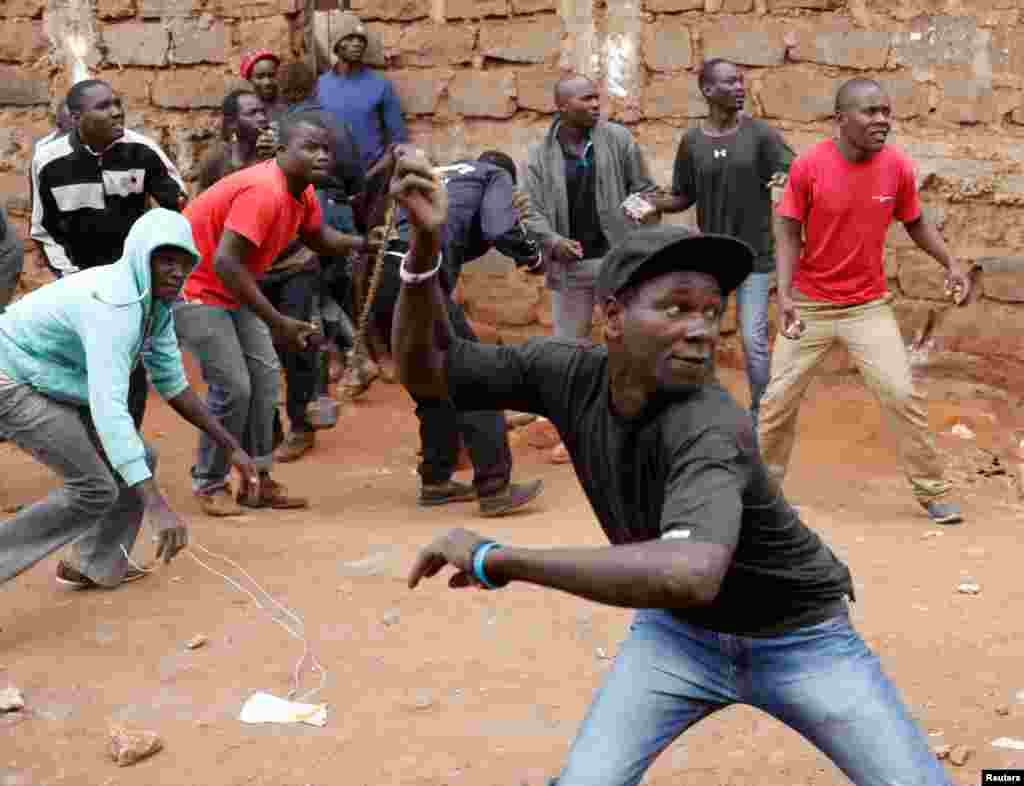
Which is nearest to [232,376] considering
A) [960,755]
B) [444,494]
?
[444,494]

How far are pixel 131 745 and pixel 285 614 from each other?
3.62 ft

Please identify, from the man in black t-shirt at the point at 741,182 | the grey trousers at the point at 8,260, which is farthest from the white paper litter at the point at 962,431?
the grey trousers at the point at 8,260

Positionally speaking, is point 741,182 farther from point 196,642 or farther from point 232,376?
point 196,642

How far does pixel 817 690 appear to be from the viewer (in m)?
3.23

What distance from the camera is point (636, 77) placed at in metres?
8.90

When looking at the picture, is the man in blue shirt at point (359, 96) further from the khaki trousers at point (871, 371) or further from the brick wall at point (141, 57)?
the khaki trousers at point (871, 371)

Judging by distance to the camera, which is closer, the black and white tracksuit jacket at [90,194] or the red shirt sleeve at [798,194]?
the red shirt sleeve at [798,194]

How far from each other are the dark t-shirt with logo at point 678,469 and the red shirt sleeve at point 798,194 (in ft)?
11.7

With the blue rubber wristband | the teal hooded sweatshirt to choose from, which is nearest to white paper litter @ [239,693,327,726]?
the teal hooded sweatshirt

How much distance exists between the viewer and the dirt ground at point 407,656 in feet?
15.3

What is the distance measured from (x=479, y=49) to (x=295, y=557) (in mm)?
4018

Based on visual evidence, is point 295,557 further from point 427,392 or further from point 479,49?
point 479,49

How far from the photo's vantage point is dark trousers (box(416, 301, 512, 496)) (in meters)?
7.15

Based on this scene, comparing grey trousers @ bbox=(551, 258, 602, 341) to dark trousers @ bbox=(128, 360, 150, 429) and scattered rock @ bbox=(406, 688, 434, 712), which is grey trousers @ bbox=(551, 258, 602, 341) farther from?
scattered rock @ bbox=(406, 688, 434, 712)
